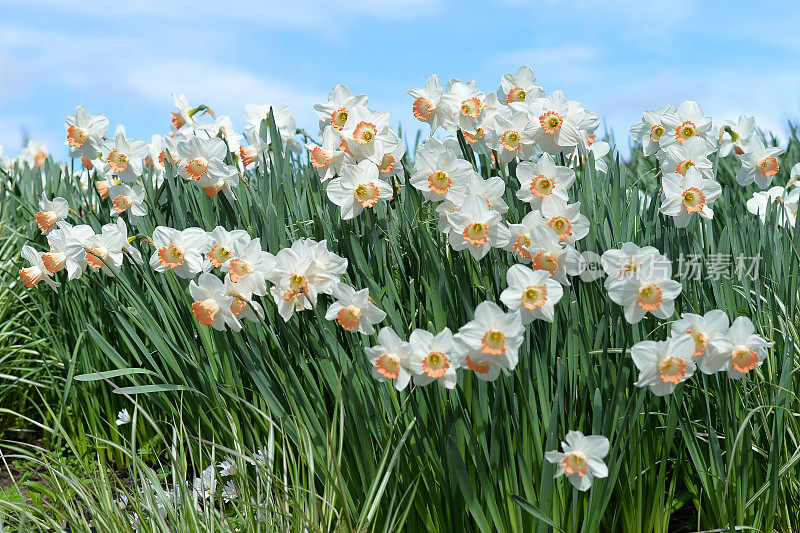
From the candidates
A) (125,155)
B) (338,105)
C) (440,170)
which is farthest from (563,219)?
(125,155)

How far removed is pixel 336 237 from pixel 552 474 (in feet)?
3.50

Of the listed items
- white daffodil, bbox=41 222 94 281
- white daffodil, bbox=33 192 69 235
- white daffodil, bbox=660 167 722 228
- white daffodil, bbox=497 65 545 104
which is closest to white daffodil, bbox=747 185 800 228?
white daffodil, bbox=660 167 722 228

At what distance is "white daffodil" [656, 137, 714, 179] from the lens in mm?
2180

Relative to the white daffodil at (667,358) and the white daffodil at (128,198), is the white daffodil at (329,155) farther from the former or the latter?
the white daffodil at (667,358)

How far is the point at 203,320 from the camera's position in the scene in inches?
70.9

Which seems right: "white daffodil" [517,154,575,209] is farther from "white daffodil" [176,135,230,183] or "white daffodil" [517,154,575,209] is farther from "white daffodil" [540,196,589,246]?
"white daffodil" [176,135,230,183]

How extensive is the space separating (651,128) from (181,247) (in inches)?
73.0

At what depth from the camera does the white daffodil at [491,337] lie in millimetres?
1440

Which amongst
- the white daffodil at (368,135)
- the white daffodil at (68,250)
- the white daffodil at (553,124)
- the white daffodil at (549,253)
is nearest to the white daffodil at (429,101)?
the white daffodil at (368,135)

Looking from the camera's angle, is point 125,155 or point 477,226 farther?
point 125,155

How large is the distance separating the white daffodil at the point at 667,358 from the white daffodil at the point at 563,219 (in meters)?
0.38

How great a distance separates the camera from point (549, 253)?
1.69 metres

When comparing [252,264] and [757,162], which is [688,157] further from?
[252,264]

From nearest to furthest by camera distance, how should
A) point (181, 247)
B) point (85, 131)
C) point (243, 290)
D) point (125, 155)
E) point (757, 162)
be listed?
point (243, 290) → point (181, 247) → point (125, 155) → point (85, 131) → point (757, 162)
